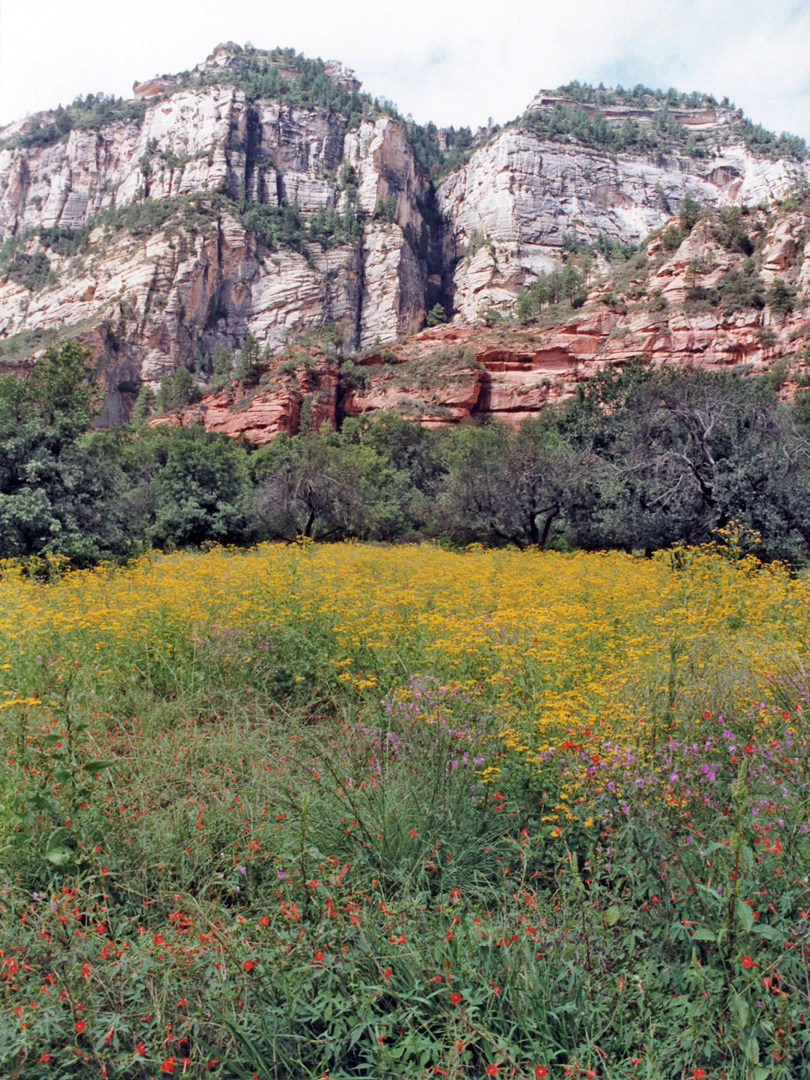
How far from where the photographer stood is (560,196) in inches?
3607

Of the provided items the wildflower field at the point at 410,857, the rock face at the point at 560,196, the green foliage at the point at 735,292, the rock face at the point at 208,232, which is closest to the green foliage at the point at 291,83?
the rock face at the point at 208,232

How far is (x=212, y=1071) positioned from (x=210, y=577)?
18.8ft

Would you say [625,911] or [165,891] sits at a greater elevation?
[625,911]

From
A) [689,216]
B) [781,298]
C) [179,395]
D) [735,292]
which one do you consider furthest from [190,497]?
[689,216]

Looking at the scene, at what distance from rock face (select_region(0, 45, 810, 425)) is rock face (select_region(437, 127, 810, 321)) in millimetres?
308

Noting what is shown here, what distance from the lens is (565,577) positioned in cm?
840

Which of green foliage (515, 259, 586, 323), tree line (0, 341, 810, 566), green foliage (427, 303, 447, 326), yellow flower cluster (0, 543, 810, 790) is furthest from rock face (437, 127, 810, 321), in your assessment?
yellow flower cluster (0, 543, 810, 790)

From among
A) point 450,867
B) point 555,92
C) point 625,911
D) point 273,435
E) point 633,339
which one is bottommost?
point 450,867

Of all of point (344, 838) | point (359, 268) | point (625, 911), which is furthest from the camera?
point (359, 268)

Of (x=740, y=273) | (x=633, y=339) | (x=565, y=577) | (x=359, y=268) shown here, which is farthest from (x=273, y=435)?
(x=359, y=268)

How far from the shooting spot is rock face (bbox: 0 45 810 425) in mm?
71625

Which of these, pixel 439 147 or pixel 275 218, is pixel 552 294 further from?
pixel 439 147

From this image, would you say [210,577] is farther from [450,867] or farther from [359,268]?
[359,268]

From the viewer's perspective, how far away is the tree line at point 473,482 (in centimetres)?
1334
